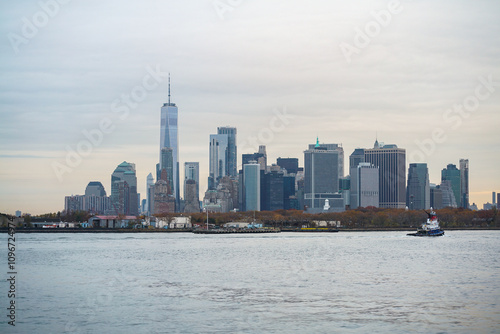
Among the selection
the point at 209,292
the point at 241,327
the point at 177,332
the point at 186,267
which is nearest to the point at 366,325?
the point at 241,327

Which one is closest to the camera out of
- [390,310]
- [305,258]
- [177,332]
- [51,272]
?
[177,332]

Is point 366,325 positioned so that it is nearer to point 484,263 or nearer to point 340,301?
point 340,301

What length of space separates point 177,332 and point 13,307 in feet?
47.7

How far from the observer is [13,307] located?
157ft

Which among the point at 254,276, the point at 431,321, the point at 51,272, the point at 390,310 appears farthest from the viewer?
the point at 51,272

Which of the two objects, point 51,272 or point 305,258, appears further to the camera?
point 305,258

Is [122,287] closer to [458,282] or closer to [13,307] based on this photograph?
[13,307]

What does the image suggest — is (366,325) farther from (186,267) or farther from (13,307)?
(186,267)

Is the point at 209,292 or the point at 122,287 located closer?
the point at 209,292

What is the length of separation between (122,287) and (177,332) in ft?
68.9

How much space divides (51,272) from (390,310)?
40808 mm

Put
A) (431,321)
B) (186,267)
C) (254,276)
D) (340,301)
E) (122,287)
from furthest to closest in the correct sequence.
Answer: (186,267) → (254,276) → (122,287) → (340,301) → (431,321)

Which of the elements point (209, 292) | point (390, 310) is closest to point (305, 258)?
point (209, 292)

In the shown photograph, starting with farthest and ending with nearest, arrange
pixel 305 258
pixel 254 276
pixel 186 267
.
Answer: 1. pixel 305 258
2. pixel 186 267
3. pixel 254 276
